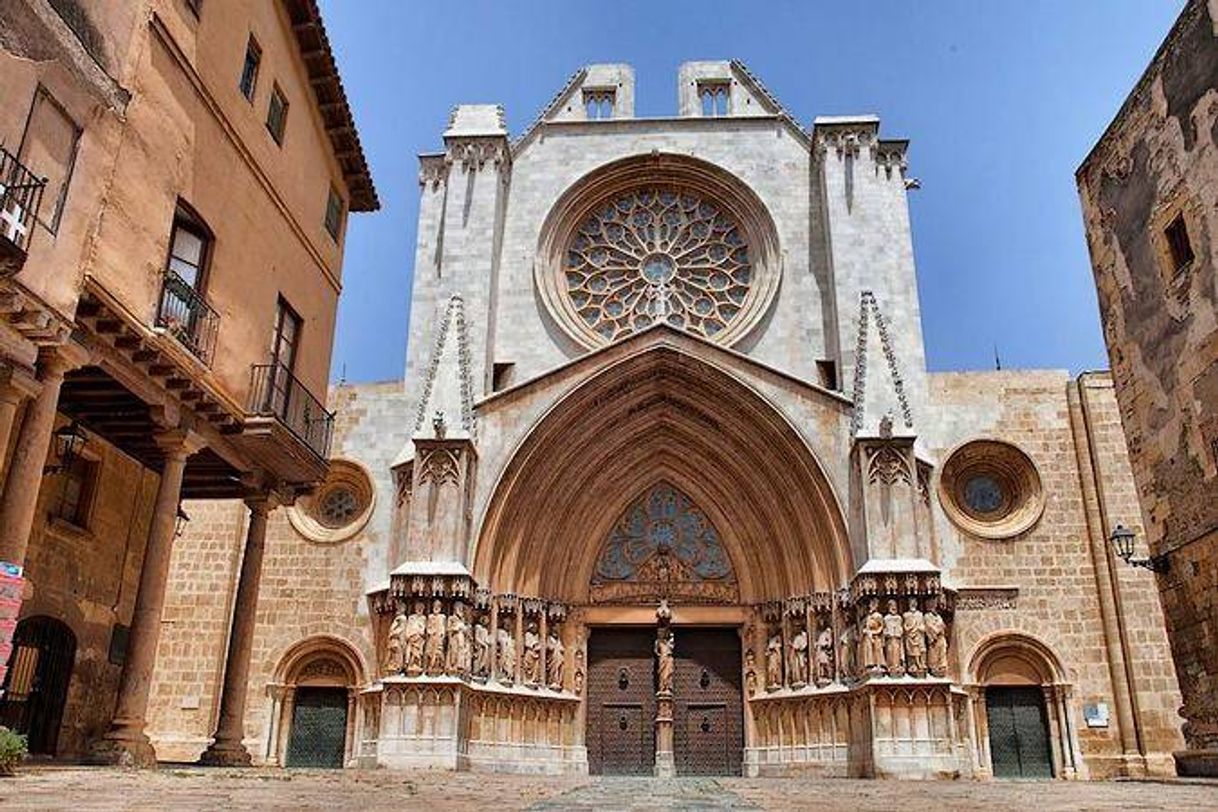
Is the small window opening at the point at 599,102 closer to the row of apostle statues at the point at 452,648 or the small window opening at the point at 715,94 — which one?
the small window opening at the point at 715,94

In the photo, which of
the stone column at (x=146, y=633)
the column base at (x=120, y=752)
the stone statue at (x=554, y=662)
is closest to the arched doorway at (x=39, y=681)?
the stone column at (x=146, y=633)

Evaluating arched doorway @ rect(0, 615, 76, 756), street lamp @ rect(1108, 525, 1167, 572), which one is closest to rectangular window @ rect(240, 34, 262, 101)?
arched doorway @ rect(0, 615, 76, 756)

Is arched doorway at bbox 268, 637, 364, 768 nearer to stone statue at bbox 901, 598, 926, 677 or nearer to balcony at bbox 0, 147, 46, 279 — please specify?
stone statue at bbox 901, 598, 926, 677

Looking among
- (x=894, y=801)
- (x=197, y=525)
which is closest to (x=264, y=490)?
(x=197, y=525)

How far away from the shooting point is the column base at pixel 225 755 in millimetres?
11961

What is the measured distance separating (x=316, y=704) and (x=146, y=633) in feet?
27.0

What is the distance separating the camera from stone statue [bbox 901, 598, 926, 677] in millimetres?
14289

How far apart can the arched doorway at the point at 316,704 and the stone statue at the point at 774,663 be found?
7315mm

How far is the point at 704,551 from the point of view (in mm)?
18016

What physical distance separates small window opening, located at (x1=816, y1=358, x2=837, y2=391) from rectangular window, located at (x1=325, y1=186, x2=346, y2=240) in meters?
9.65

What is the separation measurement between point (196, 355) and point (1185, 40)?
42.4 feet

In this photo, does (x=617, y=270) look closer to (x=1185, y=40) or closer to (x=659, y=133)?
(x=659, y=133)

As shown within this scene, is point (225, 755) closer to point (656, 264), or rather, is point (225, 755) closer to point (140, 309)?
point (140, 309)

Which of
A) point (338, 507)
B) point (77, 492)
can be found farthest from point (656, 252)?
point (77, 492)
